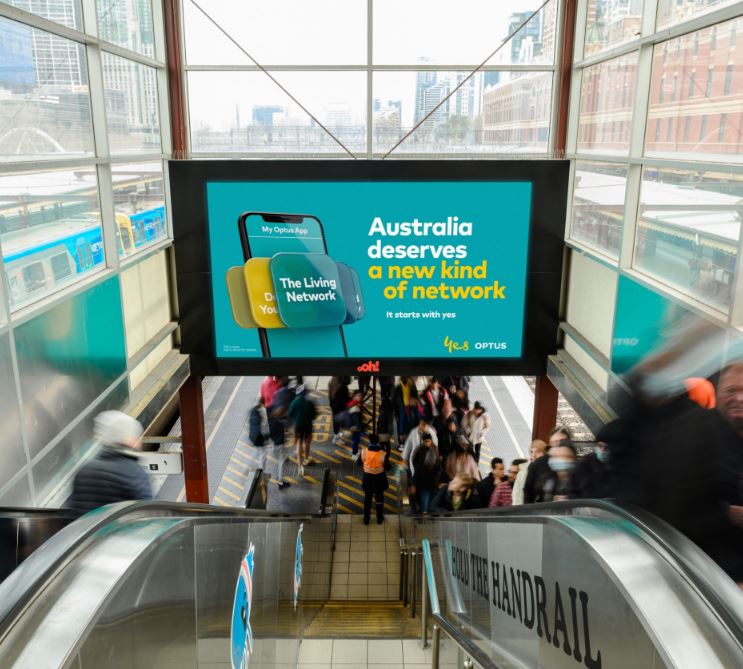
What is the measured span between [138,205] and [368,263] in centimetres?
271

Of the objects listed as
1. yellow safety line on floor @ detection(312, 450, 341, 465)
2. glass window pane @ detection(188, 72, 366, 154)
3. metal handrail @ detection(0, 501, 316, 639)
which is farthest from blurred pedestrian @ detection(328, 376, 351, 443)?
metal handrail @ detection(0, 501, 316, 639)

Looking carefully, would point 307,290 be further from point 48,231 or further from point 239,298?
point 48,231

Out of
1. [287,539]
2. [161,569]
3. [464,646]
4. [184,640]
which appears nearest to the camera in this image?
[161,569]

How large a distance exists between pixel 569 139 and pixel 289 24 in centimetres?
377

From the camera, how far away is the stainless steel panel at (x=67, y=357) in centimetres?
500

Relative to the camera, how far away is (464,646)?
10.8 ft

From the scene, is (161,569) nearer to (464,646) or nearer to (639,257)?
(464,646)

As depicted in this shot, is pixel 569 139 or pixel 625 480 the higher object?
pixel 569 139

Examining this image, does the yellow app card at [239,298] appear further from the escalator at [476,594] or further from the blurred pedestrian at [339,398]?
the escalator at [476,594]

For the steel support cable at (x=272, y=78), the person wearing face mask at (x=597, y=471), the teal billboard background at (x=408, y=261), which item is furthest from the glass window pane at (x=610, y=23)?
the person wearing face mask at (x=597, y=471)

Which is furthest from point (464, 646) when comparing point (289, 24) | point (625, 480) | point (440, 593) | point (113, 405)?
point (289, 24)

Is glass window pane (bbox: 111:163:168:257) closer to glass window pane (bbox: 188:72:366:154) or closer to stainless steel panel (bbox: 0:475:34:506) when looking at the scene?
glass window pane (bbox: 188:72:366:154)

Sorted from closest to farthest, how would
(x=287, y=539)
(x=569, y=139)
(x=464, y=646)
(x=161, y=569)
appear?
(x=161, y=569)
(x=464, y=646)
(x=287, y=539)
(x=569, y=139)

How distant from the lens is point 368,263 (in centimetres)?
790
